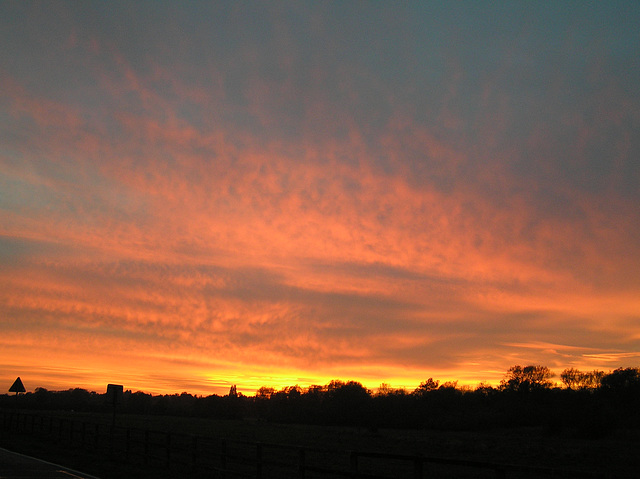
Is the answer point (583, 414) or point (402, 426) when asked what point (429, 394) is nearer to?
point (402, 426)

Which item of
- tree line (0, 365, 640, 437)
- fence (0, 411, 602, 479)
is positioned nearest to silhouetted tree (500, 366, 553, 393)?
tree line (0, 365, 640, 437)

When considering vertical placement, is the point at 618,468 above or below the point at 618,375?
below

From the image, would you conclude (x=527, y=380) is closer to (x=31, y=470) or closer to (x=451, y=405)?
(x=451, y=405)

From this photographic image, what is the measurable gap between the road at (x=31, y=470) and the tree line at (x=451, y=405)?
191 feet

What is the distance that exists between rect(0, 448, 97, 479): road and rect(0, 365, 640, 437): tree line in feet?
191

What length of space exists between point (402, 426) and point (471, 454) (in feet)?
196

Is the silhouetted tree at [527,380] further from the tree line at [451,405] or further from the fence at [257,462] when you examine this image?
the fence at [257,462]

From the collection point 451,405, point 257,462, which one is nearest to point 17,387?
point 257,462

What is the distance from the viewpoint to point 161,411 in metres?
140

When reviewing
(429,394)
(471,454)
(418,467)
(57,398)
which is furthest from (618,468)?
(57,398)

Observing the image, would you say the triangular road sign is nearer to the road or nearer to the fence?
the fence

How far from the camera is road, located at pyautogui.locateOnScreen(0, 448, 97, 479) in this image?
Answer: 52.2 ft

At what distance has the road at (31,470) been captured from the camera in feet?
52.2

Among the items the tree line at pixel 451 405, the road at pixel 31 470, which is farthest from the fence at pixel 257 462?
the tree line at pixel 451 405
